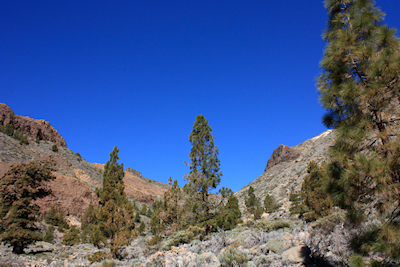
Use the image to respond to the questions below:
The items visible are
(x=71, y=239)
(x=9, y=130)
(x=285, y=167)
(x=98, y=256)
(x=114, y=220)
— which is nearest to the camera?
(x=98, y=256)

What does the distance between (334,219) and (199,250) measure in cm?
607

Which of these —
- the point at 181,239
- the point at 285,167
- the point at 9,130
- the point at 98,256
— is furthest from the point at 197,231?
the point at 285,167

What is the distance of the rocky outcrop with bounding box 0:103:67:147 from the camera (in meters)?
63.1

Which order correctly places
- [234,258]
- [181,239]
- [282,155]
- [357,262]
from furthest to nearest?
[282,155], [181,239], [234,258], [357,262]

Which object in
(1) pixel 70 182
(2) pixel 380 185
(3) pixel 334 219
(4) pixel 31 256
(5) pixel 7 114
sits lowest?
(4) pixel 31 256

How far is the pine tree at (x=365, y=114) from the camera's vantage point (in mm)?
4289

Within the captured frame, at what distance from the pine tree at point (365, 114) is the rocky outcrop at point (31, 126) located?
7782 centimetres

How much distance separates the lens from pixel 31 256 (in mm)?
16266

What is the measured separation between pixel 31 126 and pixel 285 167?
255 ft

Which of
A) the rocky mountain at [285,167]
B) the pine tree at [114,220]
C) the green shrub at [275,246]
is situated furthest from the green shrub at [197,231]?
the rocky mountain at [285,167]

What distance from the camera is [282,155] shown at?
85.2m

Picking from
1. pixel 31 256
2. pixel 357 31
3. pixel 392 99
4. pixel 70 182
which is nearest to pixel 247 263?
pixel 392 99

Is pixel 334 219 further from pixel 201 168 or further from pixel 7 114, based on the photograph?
pixel 7 114

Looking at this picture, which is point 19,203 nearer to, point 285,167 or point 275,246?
point 275,246
